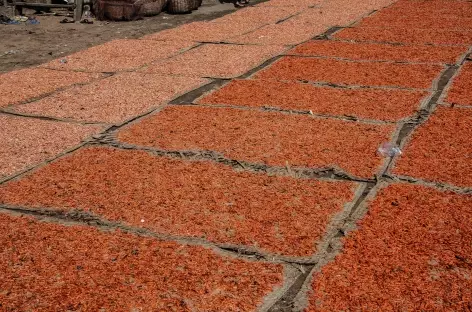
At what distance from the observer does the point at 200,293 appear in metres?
2.78

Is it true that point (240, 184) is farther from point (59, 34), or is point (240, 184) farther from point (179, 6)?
point (179, 6)

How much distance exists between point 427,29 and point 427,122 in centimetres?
451

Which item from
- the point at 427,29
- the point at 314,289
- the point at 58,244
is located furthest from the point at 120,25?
the point at 314,289

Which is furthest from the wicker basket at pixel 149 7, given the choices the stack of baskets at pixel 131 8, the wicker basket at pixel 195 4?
the wicker basket at pixel 195 4

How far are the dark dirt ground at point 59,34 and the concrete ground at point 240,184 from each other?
37.5 inches

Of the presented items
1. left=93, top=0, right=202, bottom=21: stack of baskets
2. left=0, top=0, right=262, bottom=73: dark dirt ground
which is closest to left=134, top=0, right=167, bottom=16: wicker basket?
left=93, top=0, right=202, bottom=21: stack of baskets

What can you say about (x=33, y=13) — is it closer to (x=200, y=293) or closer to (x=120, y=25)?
(x=120, y=25)

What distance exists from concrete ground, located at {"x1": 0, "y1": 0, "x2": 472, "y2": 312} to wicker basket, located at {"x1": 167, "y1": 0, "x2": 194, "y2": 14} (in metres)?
4.15

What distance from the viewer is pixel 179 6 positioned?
11.3 m

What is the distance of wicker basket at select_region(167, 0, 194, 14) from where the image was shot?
11309 millimetres

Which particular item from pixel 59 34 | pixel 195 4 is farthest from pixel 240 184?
pixel 195 4

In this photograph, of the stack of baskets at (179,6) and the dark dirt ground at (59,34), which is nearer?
the dark dirt ground at (59,34)

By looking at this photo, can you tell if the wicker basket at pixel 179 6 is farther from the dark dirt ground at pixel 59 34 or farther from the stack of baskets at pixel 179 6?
the dark dirt ground at pixel 59 34

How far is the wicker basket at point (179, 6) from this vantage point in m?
11.3
